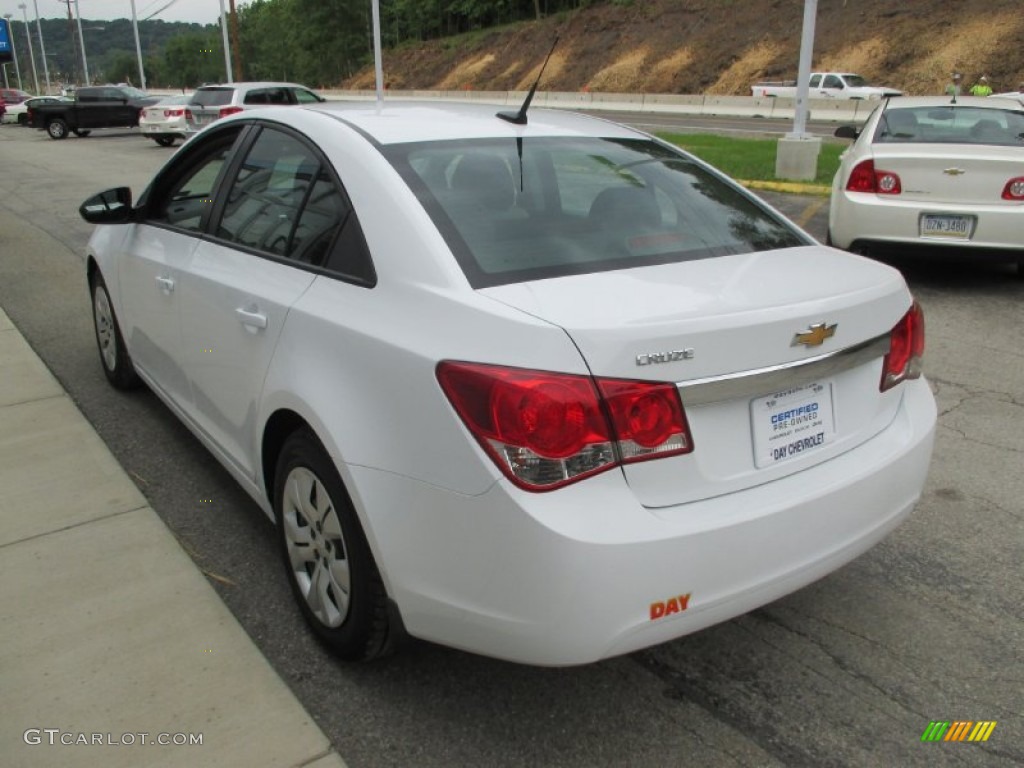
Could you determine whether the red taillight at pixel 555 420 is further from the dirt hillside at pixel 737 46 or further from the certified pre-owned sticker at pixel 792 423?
the dirt hillside at pixel 737 46

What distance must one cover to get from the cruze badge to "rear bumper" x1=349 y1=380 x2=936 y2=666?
0.28 m

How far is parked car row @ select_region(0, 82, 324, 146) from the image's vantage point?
20188 millimetres

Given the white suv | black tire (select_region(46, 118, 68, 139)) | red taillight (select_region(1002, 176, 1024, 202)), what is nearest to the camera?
red taillight (select_region(1002, 176, 1024, 202))

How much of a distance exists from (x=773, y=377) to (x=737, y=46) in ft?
153

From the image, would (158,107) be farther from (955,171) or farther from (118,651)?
(118,651)

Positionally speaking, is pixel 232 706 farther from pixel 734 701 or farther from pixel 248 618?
pixel 734 701

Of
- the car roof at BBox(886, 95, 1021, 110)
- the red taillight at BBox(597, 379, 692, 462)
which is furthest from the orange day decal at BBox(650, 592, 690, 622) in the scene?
the car roof at BBox(886, 95, 1021, 110)

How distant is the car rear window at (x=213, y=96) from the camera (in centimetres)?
2083

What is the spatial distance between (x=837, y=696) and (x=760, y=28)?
47.1 metres

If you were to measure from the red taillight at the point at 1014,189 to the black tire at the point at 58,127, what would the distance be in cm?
2996

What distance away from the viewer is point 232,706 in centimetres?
257

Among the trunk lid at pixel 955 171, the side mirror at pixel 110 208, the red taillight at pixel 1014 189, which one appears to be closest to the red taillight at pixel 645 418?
the side mirror at pixel 110 208

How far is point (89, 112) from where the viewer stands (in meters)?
29.4

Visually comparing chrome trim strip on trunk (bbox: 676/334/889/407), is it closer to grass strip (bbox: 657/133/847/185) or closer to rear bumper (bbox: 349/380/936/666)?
rear bumper (bbox: 349/380/936/666)
